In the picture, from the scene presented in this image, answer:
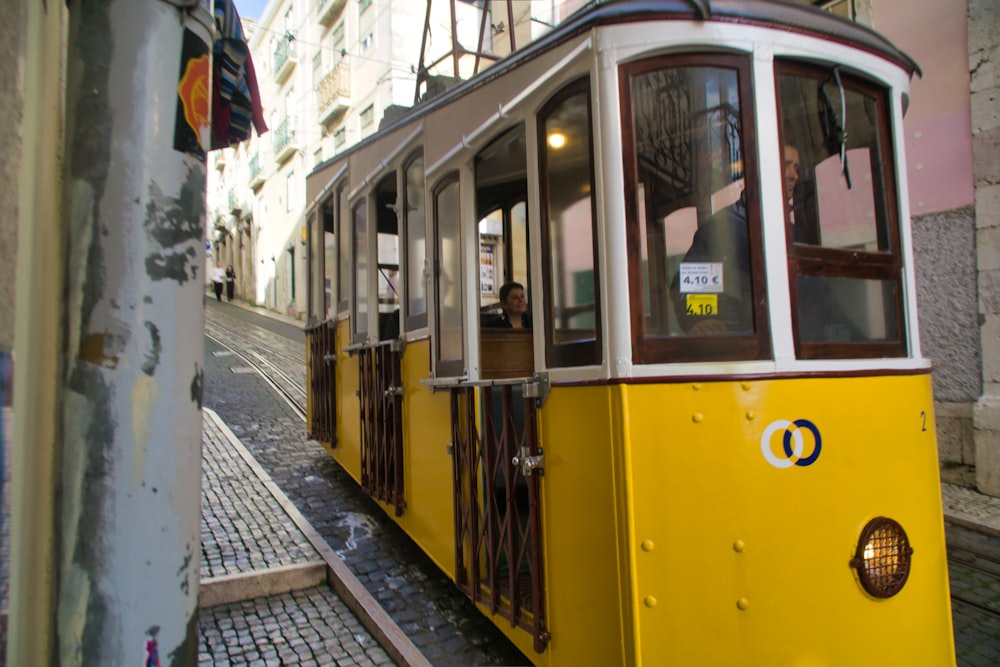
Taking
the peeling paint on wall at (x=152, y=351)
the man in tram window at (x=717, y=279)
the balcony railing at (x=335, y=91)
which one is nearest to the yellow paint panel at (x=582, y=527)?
the man in tram window at (x=717, y=279)

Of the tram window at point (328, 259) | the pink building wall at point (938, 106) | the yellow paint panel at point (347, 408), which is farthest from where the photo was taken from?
the tram window at point (328, 259)

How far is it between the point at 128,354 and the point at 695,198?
6.59ft

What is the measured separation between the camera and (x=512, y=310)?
489cm

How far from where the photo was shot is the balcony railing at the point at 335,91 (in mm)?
22234

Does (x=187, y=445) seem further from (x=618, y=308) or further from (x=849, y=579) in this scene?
(x=849, y=579)

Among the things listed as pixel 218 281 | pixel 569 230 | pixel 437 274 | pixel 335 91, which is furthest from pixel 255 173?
pixel 569 230

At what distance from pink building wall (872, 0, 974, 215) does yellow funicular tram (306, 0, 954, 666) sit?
A: 3830 mm

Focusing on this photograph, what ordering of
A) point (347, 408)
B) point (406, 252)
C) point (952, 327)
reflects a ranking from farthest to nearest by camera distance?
point (952, 327) < point (347, 408) < point (406, 252)

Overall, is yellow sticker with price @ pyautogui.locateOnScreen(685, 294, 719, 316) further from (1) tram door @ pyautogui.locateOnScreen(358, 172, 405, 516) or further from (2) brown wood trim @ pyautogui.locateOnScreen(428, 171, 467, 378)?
(1) tram door @ pyautogui.locateOnScreen(358, 172, 405, 516)

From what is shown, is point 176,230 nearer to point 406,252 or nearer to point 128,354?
point 128,354

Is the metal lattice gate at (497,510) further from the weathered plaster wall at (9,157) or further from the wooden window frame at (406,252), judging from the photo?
the weathered plaster wall at (9,157)

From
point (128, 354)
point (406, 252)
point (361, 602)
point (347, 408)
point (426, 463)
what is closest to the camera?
point (128, 354)

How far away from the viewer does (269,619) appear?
4094mm

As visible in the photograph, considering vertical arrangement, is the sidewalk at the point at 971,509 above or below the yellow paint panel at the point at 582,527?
below
